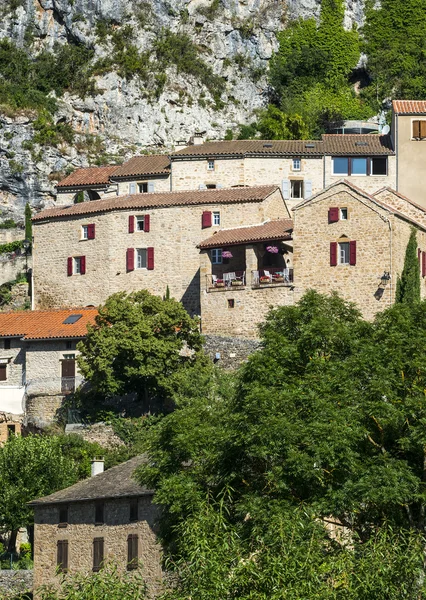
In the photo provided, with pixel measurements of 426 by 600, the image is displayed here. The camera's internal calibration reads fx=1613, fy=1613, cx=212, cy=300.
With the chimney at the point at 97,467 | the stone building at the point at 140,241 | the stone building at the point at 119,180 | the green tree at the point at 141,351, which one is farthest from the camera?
the stone building at the point at 119,180

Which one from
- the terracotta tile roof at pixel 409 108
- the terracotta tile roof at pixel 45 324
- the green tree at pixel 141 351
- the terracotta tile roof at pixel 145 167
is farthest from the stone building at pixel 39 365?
the terracotta tile roof at pixel 409 108

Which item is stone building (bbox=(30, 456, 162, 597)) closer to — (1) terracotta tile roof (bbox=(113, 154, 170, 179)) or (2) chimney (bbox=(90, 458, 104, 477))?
(2) chimney (bbox=(90, 458, 104, 477))

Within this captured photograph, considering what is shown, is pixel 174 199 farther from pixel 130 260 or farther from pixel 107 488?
pixel 107 488

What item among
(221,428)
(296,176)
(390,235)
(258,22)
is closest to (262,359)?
(221,428)

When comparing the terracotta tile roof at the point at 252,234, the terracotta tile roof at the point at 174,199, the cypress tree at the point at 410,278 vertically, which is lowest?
the cypress tree at the point at 410,278

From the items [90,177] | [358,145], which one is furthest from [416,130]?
[90,177]

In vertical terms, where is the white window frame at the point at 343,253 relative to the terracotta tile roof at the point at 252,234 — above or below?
below

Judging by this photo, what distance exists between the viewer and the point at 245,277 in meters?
78.4

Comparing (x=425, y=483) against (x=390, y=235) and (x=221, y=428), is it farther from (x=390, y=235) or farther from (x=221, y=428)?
(x=390, y=235)

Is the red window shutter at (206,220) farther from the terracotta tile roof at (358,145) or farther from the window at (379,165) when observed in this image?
the window at (379,165)

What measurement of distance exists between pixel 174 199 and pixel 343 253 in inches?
486

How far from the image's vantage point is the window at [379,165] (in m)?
89.6

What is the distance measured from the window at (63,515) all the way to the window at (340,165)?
119 ft

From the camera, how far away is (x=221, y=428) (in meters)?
50.4
